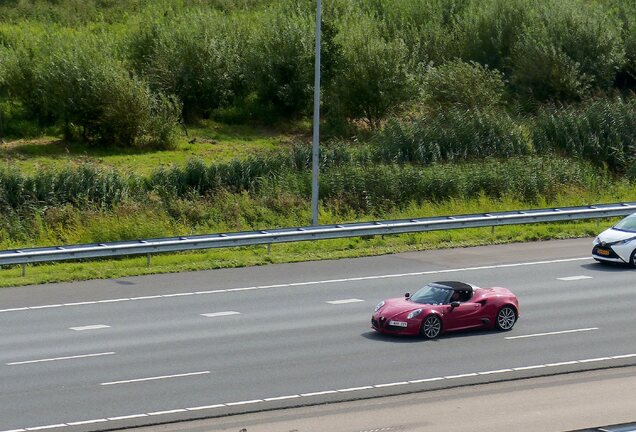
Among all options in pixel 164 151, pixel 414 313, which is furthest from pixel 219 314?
pixel 164 151

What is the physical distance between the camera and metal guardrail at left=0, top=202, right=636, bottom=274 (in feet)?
87.4

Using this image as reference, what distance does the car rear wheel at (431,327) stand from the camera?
20344 millimetres

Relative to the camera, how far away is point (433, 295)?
21016 mm

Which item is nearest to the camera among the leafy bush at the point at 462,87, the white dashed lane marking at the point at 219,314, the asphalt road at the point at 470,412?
the asphalt road at the point at 470,412

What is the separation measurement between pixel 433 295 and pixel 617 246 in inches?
315

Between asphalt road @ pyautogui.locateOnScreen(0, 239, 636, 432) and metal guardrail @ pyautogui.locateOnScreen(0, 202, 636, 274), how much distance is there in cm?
140

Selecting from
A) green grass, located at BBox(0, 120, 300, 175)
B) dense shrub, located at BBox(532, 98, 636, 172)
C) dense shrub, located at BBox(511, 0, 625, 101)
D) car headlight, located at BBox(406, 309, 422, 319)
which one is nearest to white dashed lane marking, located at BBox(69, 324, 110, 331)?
car headlight, located at BBox(406, 309, 422, 319)

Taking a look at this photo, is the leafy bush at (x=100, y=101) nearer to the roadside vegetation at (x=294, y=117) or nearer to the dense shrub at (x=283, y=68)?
the roadside vegetation at (x=294, y=117)

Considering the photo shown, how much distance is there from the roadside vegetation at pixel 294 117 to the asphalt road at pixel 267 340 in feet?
8.88

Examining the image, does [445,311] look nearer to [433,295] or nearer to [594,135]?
[433,295]

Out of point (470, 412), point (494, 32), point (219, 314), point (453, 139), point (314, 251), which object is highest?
point (494, 32)

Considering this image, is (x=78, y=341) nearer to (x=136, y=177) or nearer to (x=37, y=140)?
(x=136, y=177)

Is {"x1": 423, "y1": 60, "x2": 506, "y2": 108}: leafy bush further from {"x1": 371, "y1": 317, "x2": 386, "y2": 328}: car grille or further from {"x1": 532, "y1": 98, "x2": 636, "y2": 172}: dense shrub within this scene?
{"x1": 371, "y1": 317, "x2": 386, "y2": 328}: car grille

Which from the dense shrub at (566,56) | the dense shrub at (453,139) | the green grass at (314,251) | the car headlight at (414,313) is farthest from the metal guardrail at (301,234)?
the dense shrub at (566,56)
